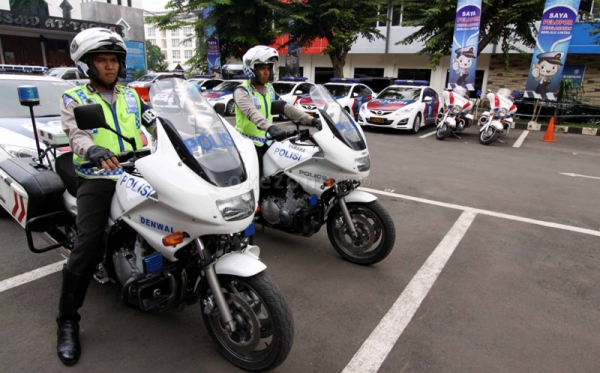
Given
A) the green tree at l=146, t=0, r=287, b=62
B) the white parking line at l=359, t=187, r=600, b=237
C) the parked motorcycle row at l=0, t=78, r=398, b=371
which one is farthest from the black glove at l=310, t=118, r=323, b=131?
the green tree at l=146, t=0, r=287, b=62

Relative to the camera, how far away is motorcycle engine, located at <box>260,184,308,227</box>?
3926 millimetres

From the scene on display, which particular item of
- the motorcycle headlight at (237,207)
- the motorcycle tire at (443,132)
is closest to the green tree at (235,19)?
the motorcycle tire at (443,132)

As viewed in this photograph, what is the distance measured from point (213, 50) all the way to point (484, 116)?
14332 mm

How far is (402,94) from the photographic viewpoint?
1377cm

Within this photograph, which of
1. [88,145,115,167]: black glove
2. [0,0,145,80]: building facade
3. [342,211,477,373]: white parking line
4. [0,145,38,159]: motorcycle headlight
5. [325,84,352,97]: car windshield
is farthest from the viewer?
[0,0,145,80]: building facade

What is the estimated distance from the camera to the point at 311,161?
378 cm

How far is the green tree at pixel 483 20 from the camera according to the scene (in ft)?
49.5

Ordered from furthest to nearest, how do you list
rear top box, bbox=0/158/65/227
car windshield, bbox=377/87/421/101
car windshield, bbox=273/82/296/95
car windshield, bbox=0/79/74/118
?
1. car windshield, bbox=273/82/296/95
2. car windshield, bbox=377/87/421/101
3. car windshield, bbox=0/79/74/118
4. rear top box, bbox=0/158/65/227

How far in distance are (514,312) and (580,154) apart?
8.98 m

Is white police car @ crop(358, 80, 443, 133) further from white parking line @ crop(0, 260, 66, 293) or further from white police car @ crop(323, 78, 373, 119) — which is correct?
white parking line @ crop(0, 260, 66, 293)

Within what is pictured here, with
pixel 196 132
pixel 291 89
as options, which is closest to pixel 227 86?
pixel 291 89

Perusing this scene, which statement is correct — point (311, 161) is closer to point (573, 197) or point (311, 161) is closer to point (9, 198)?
point (9, 198)

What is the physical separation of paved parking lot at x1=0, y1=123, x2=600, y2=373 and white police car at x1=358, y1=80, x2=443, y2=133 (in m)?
7.20

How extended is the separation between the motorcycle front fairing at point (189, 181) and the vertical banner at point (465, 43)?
1422 cm
